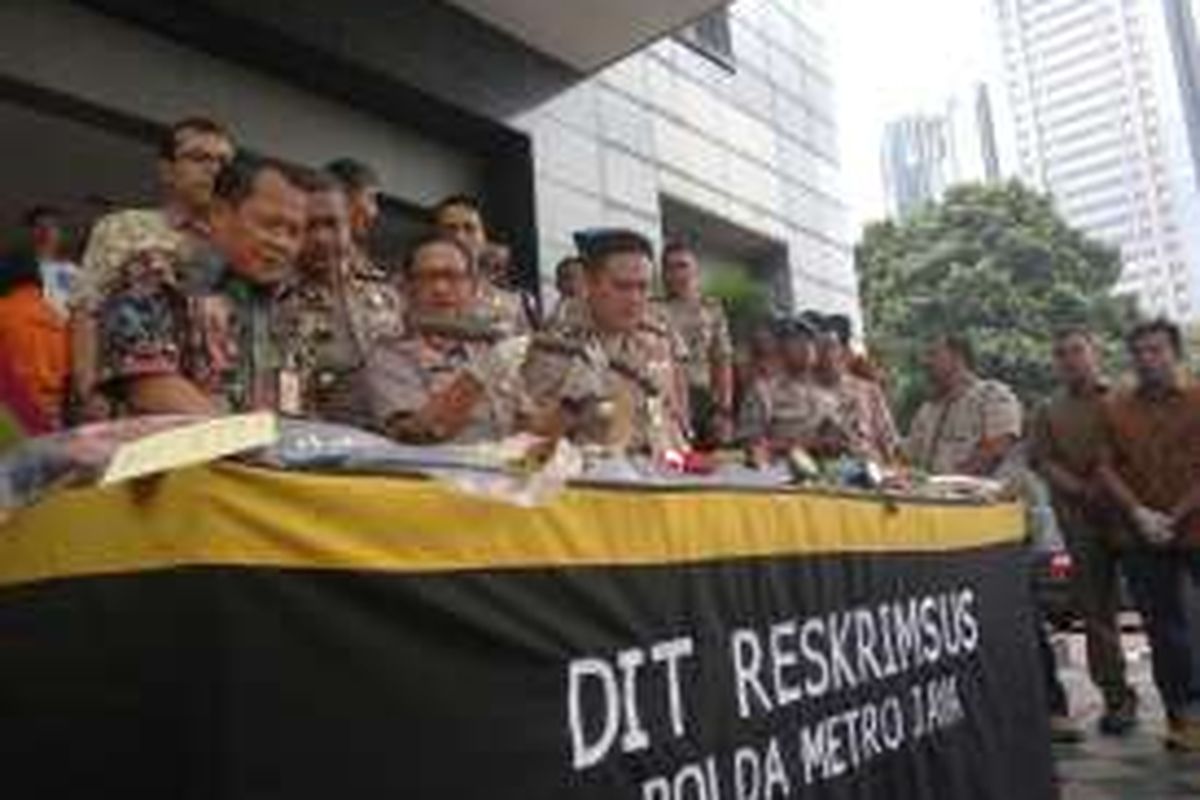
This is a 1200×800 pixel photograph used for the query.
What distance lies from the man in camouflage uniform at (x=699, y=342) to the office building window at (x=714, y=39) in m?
6.58

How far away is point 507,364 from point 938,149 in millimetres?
89573

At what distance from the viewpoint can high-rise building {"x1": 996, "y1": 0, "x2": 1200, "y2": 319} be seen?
208 feet

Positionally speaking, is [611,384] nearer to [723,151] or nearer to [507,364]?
[507,364]

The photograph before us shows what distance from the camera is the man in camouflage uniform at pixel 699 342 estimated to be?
667 cm

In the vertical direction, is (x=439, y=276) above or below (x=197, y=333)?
above

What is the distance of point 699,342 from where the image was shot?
6844mm

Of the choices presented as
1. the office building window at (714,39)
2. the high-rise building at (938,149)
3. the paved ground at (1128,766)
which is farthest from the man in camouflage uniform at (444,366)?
the high-rise building at (938,149)

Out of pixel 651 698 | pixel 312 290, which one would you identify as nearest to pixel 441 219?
pixel 312 290

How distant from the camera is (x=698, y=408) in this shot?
6750mm

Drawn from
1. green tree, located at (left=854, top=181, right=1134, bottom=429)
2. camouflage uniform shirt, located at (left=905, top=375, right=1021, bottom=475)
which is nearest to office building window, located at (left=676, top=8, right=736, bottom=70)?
camouflage uniform shirt, located at (left=905, top=375, right=1021, bottom=475)

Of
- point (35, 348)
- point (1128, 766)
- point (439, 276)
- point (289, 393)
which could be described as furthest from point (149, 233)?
point (1128, 766)

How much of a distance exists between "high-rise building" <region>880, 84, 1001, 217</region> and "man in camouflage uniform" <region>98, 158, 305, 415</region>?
69655 mm

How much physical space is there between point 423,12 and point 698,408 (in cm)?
394

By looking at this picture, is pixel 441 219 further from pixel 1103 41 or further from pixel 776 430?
pixel 1103 41
